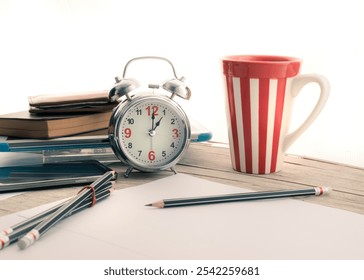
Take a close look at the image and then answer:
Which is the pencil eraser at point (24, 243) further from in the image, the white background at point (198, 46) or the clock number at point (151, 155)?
the white background at point (198, 46)

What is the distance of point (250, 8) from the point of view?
4.12 feet

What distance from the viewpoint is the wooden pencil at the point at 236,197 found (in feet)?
2.72

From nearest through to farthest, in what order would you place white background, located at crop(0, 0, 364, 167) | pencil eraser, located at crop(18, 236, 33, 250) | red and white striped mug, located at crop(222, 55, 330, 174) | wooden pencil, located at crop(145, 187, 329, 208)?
pencil eraser, located at crop(18, 236, 33, 250) → wooden pencil, located at crop(145, 187, 329, 208) → red and white striped mug, located at crop(222, 55, 330, 174) → white background, located at crop(0, 0, 364, 167)

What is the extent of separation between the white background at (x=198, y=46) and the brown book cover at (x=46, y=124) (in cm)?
35

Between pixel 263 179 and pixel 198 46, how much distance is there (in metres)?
0.48

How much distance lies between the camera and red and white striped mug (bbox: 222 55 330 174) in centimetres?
97

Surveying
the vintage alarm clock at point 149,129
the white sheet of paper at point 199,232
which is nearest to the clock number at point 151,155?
the vintage alarm clock at point 149,129

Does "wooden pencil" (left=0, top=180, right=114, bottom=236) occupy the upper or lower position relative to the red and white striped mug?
lower

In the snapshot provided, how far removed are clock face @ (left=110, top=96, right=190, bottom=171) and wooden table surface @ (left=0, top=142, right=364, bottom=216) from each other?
1.2 inches

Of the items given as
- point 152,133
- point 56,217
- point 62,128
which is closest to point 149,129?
point 152,133

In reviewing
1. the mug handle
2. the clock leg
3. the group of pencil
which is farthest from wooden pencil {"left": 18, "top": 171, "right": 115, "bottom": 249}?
the mug handle

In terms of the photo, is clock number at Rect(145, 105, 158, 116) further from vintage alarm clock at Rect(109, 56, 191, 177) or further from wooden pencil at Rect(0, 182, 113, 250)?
wooden pencil at Rect(0, 182, 113, 250)
